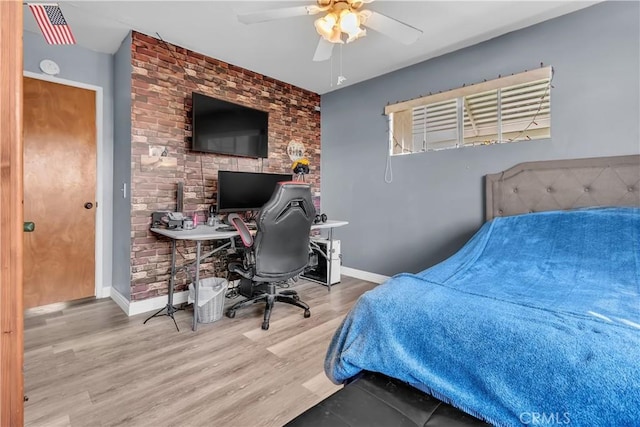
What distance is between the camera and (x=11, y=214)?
458 millimetres

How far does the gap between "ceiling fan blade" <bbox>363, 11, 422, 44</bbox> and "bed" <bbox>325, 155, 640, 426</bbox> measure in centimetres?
155

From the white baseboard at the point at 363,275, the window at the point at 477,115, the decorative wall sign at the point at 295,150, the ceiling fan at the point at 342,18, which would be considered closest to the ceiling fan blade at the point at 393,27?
the ceiling fan at the point at 342,18

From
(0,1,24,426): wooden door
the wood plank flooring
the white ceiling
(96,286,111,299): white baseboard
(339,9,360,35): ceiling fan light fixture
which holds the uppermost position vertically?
the white ceiling

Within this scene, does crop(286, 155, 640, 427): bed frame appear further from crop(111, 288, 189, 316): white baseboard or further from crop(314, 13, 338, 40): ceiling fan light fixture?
crop(111, 288, 189, 316): white baseboard

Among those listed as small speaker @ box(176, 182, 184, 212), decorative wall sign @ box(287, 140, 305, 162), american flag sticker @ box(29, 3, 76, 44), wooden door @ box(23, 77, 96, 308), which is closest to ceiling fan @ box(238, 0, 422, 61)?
american flag sticker @ box(29, 3, 76, 44)

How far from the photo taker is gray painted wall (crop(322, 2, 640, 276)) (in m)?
2.25

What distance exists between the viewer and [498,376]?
2.97 feet

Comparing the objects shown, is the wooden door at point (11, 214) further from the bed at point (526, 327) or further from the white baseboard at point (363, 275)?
the white baseboard at point (363, 275)

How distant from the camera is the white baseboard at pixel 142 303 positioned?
2.73 metres

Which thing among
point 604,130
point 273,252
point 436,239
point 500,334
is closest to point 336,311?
point 273,252

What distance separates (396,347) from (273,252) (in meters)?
1.54

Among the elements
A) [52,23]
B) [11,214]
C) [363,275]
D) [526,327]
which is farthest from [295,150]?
[11,214]

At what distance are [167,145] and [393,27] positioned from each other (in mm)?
2263

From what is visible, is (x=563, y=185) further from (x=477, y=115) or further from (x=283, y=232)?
(x=283, y=232)
